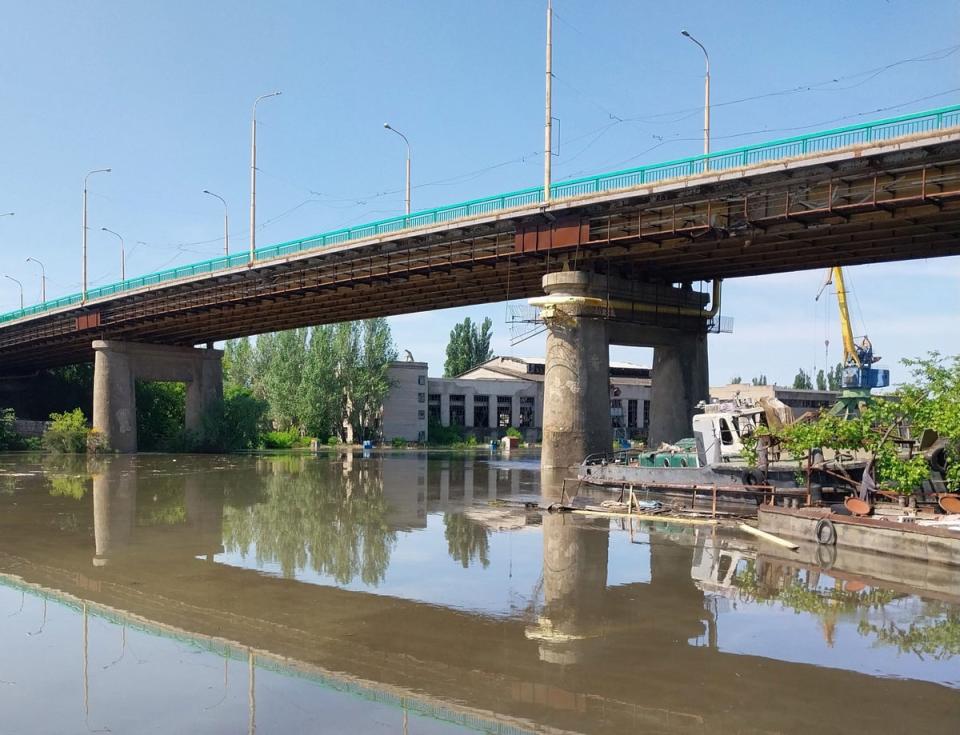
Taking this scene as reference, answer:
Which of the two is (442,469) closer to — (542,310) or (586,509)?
(542,310)

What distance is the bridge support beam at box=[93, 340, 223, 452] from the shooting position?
6156 centimetres

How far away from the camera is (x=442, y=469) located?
47000mm

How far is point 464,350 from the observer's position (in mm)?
109125

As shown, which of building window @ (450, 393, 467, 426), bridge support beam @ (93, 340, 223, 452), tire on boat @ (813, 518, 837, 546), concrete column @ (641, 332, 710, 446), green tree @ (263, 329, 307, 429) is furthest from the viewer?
building window @ (450, 393, 467, 426)

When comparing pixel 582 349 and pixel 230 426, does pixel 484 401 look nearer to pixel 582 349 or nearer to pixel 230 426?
pixel 230 426

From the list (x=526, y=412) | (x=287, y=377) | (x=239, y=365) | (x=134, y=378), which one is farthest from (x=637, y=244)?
(x=239, y=365)

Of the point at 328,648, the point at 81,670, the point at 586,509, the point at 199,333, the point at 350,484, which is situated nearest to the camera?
the point at 81,670

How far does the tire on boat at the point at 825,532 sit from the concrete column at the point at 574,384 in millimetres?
17685

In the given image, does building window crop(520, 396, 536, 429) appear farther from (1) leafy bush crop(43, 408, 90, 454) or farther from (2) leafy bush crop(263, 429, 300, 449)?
(1) leafy bush crop(43, 408, 90, 454)

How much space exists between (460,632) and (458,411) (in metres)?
81.6

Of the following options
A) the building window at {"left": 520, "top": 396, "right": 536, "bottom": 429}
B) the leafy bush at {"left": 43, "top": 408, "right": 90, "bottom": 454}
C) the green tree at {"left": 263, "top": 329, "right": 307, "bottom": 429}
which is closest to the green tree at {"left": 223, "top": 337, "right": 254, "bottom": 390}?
the green tree at {"left": 263, "top": 329, "right": 307, "bottom": 429}

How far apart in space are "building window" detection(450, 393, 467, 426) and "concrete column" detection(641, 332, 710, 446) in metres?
50.6

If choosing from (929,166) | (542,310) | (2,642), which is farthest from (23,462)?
(929,166)

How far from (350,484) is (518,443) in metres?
51.3
